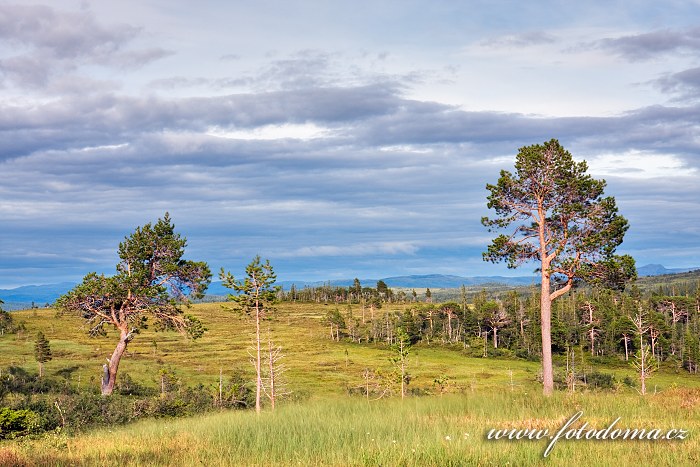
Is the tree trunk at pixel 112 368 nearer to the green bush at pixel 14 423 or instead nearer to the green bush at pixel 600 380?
the green bush at pixel 14 423

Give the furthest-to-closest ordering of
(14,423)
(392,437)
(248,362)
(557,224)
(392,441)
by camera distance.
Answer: (248,362)
(557,224)
(14,423)
(392,437)
(392,441)

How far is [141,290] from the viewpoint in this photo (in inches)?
1491

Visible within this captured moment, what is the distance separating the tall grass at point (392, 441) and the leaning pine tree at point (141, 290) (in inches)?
879

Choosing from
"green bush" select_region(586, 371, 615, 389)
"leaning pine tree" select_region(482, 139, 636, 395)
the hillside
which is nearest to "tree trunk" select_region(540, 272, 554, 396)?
"leaning pine tree" select_region(482, 139, 636, 395)

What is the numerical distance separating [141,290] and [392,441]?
29.2 metres

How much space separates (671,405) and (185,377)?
7436cm

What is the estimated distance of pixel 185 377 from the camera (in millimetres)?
83875

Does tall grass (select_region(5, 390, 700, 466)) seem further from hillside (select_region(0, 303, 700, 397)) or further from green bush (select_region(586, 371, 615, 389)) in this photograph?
green bush (select_region(586, 371, 615, 389))

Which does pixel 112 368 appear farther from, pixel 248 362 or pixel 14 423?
pixel 248 362

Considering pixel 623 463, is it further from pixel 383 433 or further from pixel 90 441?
pixel 90 441

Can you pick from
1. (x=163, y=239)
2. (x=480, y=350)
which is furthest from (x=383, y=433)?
(x=480, y=350)

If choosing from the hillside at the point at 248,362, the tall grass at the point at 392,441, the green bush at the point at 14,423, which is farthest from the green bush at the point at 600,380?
the green bush at the point at 14,423

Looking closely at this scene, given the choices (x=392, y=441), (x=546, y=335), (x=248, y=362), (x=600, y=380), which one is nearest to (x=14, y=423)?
(x=392, y=441)

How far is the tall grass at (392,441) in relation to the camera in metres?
10.6
